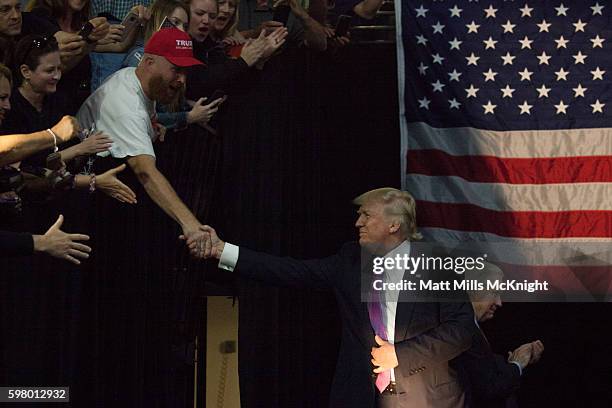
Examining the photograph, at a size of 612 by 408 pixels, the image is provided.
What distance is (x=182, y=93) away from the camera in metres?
5.83

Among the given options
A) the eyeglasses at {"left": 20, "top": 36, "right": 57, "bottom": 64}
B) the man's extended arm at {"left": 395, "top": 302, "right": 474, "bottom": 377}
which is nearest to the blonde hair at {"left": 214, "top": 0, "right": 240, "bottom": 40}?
the eyeglasses at {"left": 20, "top": 36, "right": 57, "bottom": 64}

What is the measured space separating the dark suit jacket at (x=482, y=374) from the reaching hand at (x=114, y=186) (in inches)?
65.7

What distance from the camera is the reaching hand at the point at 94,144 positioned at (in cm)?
502

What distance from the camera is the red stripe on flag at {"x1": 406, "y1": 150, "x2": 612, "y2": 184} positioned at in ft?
21.3

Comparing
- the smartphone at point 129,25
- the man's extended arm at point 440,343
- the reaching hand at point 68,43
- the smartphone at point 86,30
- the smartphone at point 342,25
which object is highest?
the smartphone at point 342,25

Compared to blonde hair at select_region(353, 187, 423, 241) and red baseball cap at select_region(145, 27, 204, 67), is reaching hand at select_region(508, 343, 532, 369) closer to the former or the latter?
blonde hair at select_region(353, 187, 423, 241)

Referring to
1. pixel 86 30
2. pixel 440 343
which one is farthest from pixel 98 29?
pixel 440 343

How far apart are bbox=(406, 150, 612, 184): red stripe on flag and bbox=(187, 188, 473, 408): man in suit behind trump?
1359 mm

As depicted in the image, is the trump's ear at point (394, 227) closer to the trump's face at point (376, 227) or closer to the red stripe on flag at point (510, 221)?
the trump's face at point (376, 227)

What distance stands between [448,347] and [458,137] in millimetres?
2052

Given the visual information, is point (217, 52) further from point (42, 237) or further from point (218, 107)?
point (42, 237)

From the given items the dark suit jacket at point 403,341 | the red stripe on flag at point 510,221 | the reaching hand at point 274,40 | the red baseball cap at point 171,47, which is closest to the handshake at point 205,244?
the dark suit jacket at point 403,341

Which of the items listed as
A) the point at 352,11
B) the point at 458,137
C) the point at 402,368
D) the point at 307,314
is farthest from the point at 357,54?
the point at 402,368

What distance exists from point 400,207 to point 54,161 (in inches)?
61.4
